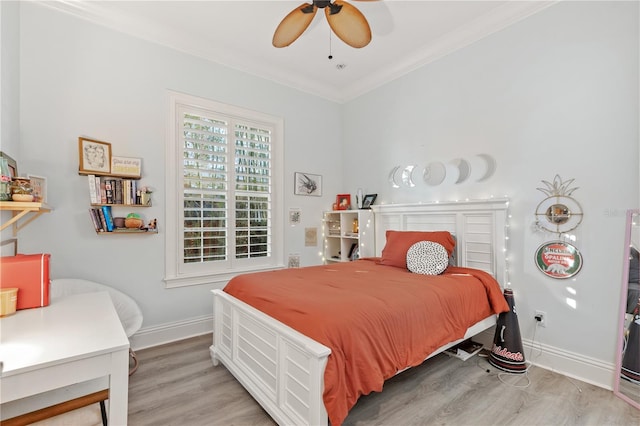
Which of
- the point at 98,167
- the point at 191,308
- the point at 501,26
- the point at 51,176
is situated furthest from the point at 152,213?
the point at 501,26

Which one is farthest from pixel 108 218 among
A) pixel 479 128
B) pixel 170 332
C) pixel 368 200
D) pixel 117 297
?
pixel 479 128

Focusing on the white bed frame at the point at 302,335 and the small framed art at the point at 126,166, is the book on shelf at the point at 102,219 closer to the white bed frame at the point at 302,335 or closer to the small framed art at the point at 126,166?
the small framed art at the point at 126,166

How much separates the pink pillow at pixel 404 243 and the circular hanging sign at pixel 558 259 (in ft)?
2.22

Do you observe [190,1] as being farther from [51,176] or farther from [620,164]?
[620,164]

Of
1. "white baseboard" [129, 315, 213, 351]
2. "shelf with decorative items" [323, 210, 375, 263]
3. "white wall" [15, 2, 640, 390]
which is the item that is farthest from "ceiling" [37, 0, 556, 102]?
"white baseboard" [129, 315, 213, 351]

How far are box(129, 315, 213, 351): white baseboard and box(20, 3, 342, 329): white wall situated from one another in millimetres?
55

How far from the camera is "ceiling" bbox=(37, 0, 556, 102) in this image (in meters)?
2.63

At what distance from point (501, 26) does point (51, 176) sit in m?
4.05

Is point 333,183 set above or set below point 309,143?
below

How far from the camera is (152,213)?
2.91m

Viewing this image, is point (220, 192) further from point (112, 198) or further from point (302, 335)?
point (302, 335)

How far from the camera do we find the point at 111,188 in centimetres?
263

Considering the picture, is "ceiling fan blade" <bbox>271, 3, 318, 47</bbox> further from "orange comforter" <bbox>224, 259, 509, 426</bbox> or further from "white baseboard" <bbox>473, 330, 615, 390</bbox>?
"white baseboard" <bbox>473, 330, 615, 390</bbox>

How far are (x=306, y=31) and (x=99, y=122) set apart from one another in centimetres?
206
